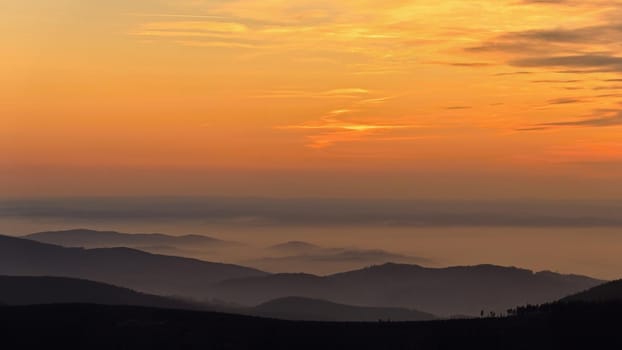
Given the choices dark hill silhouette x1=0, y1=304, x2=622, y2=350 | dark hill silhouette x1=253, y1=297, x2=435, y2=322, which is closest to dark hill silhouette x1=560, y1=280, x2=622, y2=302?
dark hill silhouette x1=0, y1=304, x2=622, y2=350

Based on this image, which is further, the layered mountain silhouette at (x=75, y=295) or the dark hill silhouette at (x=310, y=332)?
the layered mountain silhouette at (x=75, y=295)

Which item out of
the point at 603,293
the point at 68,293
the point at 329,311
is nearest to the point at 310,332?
the point at 603,293

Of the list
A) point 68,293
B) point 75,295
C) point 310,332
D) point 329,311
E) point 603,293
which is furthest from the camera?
point 329,311

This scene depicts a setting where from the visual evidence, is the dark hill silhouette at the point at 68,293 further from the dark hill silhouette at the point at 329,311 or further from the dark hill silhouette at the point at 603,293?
the dark hill silhouette at the point at 603,293

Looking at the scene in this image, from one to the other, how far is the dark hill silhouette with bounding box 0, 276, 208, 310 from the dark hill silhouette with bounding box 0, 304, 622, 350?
51.1m

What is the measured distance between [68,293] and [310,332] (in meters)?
62.9

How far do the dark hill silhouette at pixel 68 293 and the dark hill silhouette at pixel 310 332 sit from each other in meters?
51.1

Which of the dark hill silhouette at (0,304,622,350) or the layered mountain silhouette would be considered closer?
the dark hill silhouette at (0,304,622,350)

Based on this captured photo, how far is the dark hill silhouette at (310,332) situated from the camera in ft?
151

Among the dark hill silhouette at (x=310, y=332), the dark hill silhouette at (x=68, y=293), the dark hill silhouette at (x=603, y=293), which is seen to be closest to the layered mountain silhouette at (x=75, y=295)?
the dark hill silhouette at (x=68, y=293)

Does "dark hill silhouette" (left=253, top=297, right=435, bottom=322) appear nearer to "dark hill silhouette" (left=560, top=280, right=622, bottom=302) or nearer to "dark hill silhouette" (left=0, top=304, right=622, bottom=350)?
"dark hill silhouette" (left=560, top=280, right=622, bottom=302)

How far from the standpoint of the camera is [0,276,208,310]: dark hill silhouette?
10331cm

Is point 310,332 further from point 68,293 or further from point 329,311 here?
point 329,311

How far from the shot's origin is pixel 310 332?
4856cm
